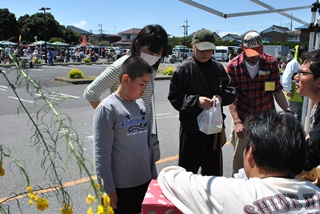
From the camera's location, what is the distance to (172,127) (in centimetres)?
646

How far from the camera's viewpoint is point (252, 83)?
322 centimetres

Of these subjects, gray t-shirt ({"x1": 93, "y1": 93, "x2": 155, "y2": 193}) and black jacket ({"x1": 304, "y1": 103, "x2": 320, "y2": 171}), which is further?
gray t-shirt ({"x1": 93, "y1": 93, "x2": 155, "y2": 193})

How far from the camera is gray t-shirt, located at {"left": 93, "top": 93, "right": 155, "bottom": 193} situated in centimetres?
193

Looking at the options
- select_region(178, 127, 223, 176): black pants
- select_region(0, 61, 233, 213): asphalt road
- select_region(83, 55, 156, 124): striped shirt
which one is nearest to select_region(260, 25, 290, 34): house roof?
select_region(0, 61, 233, 213): asphalt road

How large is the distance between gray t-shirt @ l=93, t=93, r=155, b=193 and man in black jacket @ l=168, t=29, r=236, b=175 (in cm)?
75

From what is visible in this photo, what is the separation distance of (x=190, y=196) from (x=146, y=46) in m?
1.40

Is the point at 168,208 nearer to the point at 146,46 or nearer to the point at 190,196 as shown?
the point at 190,196

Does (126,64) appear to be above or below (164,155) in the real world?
above

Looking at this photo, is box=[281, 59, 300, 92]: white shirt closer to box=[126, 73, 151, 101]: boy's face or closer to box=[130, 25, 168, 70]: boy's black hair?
box=[130, 25, 168, 70]: boy's black hair

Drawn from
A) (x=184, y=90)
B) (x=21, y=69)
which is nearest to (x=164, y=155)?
(x=184, y=90)

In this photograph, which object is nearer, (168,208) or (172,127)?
(168,208)

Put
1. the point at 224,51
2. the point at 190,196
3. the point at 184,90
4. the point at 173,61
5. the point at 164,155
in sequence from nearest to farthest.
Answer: the point at 190,196 → the point at 184,90 → the point at 164,155 → the point at 173,61 → the point at 224,51

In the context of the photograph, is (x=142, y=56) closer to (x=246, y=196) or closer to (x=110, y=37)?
(x=246, y=196)

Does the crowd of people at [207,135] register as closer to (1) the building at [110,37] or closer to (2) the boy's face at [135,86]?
(2) the boy's face at [135,86]
